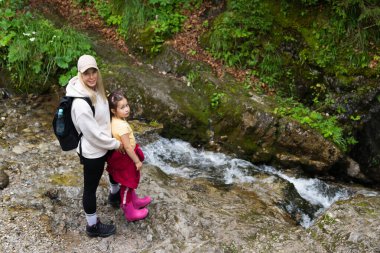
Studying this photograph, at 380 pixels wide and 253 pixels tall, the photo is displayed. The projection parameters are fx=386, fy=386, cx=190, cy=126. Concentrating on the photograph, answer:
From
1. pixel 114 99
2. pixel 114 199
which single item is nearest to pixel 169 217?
pixel 114 199

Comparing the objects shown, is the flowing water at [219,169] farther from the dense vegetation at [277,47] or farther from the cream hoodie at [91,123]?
the cream hoodie at [91,123]

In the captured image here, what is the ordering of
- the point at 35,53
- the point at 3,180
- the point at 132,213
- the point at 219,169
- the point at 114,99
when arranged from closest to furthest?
the point at 114,99 → the point at 132,213 → the point at 3,180 → the point at 219,169 → the point at 35,53

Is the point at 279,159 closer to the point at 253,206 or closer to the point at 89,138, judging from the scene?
the point at 253,206

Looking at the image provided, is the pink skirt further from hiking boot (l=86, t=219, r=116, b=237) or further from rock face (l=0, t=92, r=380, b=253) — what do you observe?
rock face (l=0, t=92, r=380, b=253)

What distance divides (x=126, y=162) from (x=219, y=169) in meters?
2.76

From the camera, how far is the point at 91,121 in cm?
375

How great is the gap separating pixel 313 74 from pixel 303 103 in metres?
0.62

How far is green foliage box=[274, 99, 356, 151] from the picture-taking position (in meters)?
6.94

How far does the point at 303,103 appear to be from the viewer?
7.84 m

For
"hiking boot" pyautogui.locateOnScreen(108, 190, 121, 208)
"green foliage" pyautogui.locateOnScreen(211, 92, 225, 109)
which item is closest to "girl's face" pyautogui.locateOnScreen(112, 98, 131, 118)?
"hiking boot" pyautogui.locateOnScreen(108, 190, 121, 208)

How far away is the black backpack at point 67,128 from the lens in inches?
148

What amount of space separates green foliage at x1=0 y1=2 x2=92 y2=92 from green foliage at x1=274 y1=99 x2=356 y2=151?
4.28 metres

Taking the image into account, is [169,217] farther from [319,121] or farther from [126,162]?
[319,121]

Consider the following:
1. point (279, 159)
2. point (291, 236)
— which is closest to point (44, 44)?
point (279, 159)
